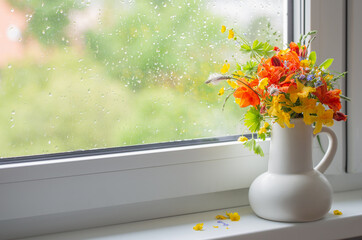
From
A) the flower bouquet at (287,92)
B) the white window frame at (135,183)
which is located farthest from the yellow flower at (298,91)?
the white window frame at (135,183)

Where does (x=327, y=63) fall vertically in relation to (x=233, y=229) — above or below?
above

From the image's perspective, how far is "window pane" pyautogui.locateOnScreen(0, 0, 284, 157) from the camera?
90 centimetres

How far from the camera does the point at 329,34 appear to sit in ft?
3.59

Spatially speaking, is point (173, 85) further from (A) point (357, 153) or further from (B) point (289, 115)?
(A) point (357, 153)


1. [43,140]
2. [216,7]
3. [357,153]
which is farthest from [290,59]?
[43,140]

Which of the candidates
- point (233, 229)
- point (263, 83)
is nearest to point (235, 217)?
point (233, 229)

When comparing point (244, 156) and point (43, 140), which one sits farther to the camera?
point (244, 156)

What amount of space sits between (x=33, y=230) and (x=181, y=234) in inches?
11.8

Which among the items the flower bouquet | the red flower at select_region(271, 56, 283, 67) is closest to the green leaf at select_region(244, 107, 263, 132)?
the flower bouquet

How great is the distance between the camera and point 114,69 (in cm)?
97

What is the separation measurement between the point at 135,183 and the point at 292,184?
32cm

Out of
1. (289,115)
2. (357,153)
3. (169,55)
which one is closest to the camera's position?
(289,115)

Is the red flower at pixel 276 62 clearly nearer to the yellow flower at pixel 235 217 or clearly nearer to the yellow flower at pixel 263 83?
the yellow flower at pixel 263 83

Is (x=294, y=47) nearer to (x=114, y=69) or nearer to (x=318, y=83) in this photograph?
(x=318, y=83)
